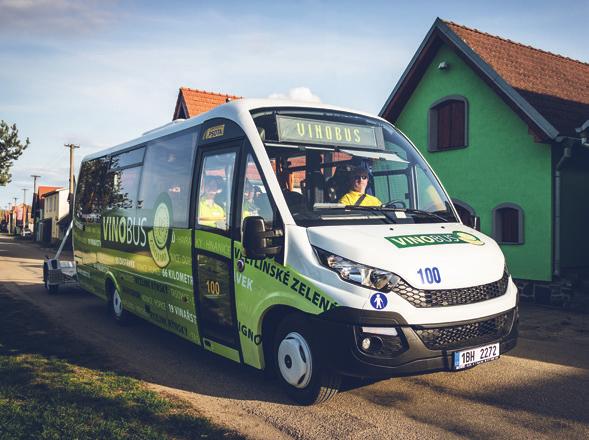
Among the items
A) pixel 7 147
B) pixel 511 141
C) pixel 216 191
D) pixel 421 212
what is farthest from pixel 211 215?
pixel 7 147

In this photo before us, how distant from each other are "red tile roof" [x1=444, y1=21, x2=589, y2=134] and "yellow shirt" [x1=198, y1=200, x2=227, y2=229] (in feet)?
34.1

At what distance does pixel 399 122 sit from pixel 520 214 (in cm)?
539

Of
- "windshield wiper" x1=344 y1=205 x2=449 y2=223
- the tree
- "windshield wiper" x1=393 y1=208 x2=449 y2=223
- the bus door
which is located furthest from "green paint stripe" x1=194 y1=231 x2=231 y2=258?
the tree

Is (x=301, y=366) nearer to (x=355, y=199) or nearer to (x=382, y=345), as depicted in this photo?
(x=382, y=345)

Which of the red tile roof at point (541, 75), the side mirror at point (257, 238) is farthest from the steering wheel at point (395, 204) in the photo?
the red tile roof at point (541, 75)

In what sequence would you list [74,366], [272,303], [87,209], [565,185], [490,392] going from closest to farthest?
[272,303] → [490,392] → [74,366] → [87,209] → [565,185]

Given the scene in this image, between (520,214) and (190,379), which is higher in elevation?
(520,214)

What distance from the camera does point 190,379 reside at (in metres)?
5.84

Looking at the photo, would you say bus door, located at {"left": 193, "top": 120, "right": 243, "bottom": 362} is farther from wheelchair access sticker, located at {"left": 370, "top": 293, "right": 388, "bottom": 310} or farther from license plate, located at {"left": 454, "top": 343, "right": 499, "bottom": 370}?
license plate, located at {"left": 454, "top": 343, "right": 499, "bottom": 370}

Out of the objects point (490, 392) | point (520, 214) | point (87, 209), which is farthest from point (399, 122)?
point (490, 392)

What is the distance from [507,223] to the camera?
1430cm

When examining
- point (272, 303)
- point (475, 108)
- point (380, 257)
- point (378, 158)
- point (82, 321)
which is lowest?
point (82, 321)

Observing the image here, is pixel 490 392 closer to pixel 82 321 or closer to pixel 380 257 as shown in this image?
pixel 380 257

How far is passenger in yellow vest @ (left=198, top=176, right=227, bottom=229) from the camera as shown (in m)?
5.82
